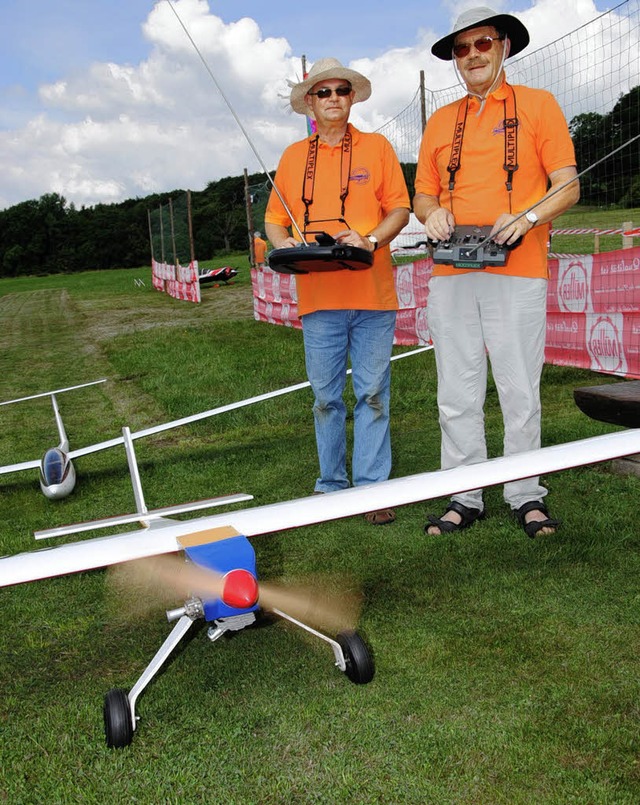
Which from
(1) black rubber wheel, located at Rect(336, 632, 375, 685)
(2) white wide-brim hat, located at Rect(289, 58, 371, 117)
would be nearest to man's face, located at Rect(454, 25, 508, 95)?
(2) white wide-brim hat, located at Rect(289, 58, 371, 117)

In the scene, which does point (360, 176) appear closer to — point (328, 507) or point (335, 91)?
point (335, 91)

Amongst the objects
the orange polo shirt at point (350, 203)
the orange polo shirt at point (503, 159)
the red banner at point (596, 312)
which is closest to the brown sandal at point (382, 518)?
the orange polo shirt at point (350, 203)

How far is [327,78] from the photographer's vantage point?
4039 millimetres

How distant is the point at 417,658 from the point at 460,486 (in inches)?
27.9

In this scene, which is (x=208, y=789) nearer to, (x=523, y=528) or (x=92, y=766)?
(x=92, y=766)

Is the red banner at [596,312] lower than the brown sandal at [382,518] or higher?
higher

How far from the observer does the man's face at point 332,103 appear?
406 centimetres

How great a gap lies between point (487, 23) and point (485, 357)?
5.32 feet

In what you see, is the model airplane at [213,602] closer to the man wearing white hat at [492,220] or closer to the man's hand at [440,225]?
the man wearing white hat at [492,220]

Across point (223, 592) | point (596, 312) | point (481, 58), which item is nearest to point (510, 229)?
point (481, 58)

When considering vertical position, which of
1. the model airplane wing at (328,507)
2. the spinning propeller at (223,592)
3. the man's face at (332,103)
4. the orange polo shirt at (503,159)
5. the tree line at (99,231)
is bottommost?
the spinning propeller at (223,592)

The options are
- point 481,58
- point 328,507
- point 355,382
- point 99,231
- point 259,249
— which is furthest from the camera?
point 99,231

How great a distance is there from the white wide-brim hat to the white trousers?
115 cm

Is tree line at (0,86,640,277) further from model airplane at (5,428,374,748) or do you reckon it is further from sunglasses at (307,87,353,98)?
model airplane at (5,428,374,748)
